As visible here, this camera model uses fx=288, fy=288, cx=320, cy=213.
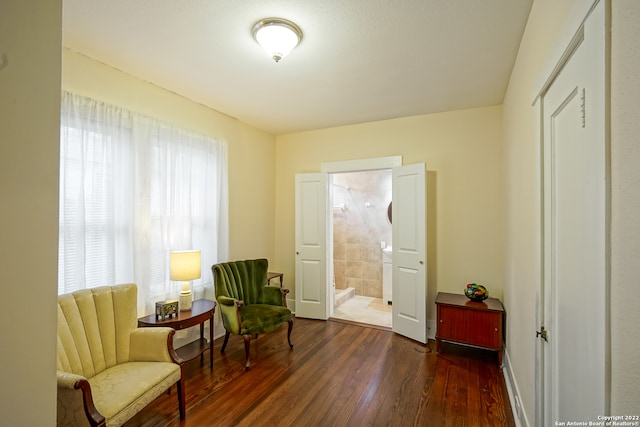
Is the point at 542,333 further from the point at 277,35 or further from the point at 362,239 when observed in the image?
the point at 362,239

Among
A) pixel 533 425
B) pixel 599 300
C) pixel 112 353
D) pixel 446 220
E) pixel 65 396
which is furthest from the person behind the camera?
pixel 446 220

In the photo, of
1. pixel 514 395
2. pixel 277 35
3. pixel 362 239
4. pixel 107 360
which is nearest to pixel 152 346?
pixel 107 360

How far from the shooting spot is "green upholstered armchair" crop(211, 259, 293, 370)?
2.87 metres

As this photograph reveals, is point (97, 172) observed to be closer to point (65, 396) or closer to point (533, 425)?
point (65, 396)

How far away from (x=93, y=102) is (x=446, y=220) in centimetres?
379

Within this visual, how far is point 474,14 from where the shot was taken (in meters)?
1.83

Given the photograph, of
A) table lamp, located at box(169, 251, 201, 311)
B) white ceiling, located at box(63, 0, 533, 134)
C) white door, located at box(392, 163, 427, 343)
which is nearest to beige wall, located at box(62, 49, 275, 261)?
white ceiling, located at box(63, 0, 533, 134)

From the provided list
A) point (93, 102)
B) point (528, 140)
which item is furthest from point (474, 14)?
point (93, 102)

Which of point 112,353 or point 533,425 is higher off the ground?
point 112,353

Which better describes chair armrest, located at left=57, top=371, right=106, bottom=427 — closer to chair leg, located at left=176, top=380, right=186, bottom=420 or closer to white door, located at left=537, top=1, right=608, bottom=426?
chair leg, located at left=176, top=380, right=186, bottom=420

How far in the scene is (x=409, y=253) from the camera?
3547 millimetres

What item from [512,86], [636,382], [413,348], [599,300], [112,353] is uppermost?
[512,86]

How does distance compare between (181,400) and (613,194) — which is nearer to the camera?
(613,194)

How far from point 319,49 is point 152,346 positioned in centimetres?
256
